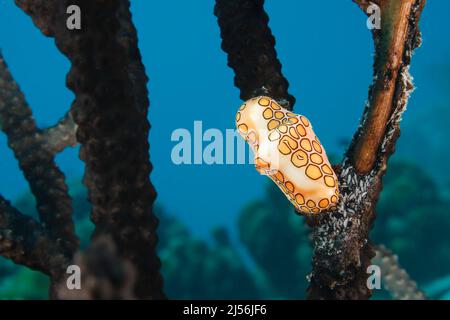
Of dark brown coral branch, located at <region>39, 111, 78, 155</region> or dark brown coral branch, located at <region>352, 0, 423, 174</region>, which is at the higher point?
dark brown coral branch, located at <region>39, 111, 78, 155</region>

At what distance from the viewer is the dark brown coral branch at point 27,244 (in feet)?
7.91

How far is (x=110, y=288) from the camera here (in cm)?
213

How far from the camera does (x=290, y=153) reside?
1932 mm

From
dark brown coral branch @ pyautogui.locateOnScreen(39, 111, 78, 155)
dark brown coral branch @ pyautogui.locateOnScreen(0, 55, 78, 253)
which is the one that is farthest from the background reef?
dark brown coral branch @ pyautogui.locateOnScreen(0, 55, 78, 253)

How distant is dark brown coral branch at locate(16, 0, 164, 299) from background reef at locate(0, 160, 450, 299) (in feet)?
28.3

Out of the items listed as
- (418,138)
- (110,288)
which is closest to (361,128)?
(110,288)

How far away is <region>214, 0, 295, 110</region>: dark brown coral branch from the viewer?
251cm

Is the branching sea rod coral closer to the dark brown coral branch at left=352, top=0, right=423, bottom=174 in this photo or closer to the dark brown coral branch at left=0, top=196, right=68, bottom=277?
the dark brown coral branch at left=352, top=0, right=423, bottom=174

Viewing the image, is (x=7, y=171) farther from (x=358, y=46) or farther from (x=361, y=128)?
(x=361, y=128)

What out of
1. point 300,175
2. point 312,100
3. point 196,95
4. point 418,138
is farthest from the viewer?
point 196,95

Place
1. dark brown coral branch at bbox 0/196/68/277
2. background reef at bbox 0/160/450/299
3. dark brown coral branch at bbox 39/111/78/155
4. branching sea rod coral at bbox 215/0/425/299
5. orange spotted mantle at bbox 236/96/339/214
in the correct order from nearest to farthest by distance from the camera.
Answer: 1. orange spotted mantle at bbox 236/96/339/214
2. branching sea rod coral at bbox 215/0/425/299
3. dark brown coral branch at bbox 0/196/68/277
4. dark brown coral branch at bbox 39/111/78/155
5. background reef at bbox 0/160/450/299

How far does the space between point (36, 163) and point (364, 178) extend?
2.40 m

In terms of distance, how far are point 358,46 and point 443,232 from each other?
3059 inches

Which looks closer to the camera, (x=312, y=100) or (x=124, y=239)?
(x=124, y=239)
